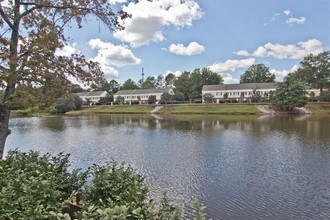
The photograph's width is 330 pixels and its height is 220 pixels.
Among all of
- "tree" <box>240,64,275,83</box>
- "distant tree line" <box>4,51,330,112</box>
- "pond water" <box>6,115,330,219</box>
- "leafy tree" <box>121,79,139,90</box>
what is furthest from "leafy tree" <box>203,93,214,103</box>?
"pond water" <box>6,115,330,219</box>

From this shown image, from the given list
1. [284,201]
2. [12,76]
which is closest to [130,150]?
[284,201]

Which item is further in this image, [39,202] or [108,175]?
[108,175]

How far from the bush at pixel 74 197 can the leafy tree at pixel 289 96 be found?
60157 mm

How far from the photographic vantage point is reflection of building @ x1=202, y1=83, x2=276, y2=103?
8833 cm

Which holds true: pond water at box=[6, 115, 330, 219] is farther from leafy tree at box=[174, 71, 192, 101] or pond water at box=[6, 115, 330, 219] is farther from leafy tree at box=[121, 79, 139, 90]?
leafy tree at box=[121, 79, 139, 90]

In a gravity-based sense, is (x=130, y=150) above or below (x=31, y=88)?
below

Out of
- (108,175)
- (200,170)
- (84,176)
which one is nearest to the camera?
(108,175)

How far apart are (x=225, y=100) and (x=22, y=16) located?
79.3 m

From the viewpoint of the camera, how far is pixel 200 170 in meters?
13.8

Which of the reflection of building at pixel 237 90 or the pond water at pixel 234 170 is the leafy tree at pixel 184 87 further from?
the pond water at pixel 234 170

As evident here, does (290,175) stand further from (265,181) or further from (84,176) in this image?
(84,176)

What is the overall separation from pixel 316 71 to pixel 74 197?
81.1 m

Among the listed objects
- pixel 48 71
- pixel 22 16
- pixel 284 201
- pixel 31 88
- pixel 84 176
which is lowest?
pixel 284 201

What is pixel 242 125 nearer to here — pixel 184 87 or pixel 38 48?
pixel 38 48
